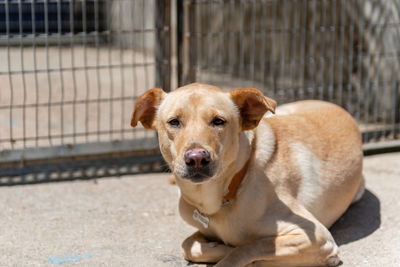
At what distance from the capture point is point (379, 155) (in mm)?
5441

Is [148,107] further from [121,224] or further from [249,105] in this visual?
[121,224]

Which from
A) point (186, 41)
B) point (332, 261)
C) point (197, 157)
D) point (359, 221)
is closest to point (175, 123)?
point (197, 157)

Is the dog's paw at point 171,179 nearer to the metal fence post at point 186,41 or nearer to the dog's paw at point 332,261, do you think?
the metal fence post at point 186,41

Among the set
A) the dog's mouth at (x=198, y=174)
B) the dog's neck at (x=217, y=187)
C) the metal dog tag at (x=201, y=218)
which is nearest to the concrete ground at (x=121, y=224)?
the metal dog tag at (x=201, y=218)

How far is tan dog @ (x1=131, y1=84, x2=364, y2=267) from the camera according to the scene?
2996mm

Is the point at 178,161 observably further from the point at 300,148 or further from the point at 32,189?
the point at 32,189

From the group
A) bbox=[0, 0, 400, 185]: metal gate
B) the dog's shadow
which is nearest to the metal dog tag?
the dog's shadow

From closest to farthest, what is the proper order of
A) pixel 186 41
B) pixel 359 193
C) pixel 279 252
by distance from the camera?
pixel 279 252
pixel 359 193
pixel 186 41

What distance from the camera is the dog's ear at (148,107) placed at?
3.27 m

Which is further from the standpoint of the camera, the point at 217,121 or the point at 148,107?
the point at 148,107

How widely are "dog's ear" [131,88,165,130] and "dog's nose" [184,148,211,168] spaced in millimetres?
561

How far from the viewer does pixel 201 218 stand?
3.33 metres

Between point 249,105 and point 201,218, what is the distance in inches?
27.8

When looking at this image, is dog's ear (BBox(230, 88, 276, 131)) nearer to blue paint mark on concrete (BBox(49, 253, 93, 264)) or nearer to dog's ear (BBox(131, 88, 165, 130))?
dog's ear (BBox(131, 88, 165, 130))
